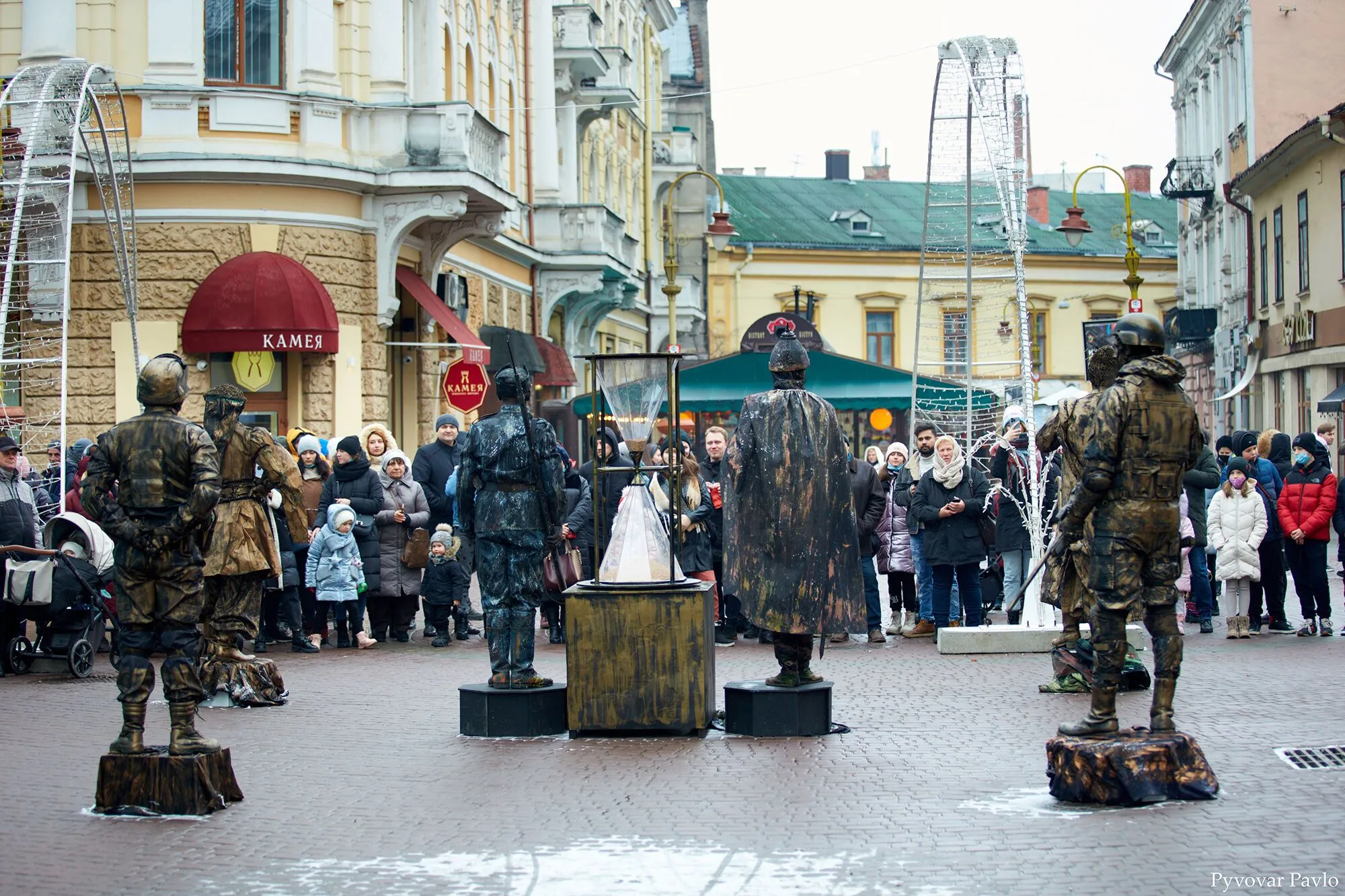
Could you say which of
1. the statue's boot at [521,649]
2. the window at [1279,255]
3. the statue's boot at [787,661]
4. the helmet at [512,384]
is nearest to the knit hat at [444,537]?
the helmet at [512,384]

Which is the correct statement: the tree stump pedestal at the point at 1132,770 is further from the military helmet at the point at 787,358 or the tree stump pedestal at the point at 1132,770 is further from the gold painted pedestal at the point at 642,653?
the military helmet at the point at 787,358

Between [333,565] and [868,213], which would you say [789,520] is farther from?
[868,213]

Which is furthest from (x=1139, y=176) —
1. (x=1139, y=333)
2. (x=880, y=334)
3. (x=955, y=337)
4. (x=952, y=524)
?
(x=1139, y=333)

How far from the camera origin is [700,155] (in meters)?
54.8

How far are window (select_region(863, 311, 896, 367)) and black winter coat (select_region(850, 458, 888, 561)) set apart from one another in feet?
153

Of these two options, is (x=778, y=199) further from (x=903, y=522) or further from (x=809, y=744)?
(x=809, y=744)

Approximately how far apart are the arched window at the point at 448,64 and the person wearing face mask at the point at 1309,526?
46.8 feet

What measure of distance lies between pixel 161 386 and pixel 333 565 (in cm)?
677

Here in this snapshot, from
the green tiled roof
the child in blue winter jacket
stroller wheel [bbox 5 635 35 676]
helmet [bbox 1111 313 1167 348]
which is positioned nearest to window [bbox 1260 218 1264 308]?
the green tiled roof

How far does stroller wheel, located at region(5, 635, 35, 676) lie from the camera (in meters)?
13.0

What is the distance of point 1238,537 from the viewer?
575 inches

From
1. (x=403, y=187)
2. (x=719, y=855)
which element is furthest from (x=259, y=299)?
(x=719, y=855)

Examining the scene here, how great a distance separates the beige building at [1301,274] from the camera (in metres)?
30.5

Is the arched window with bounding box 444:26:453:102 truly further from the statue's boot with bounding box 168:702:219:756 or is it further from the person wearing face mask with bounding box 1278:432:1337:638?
the statue's boot with bounding box 168:702:219:756
